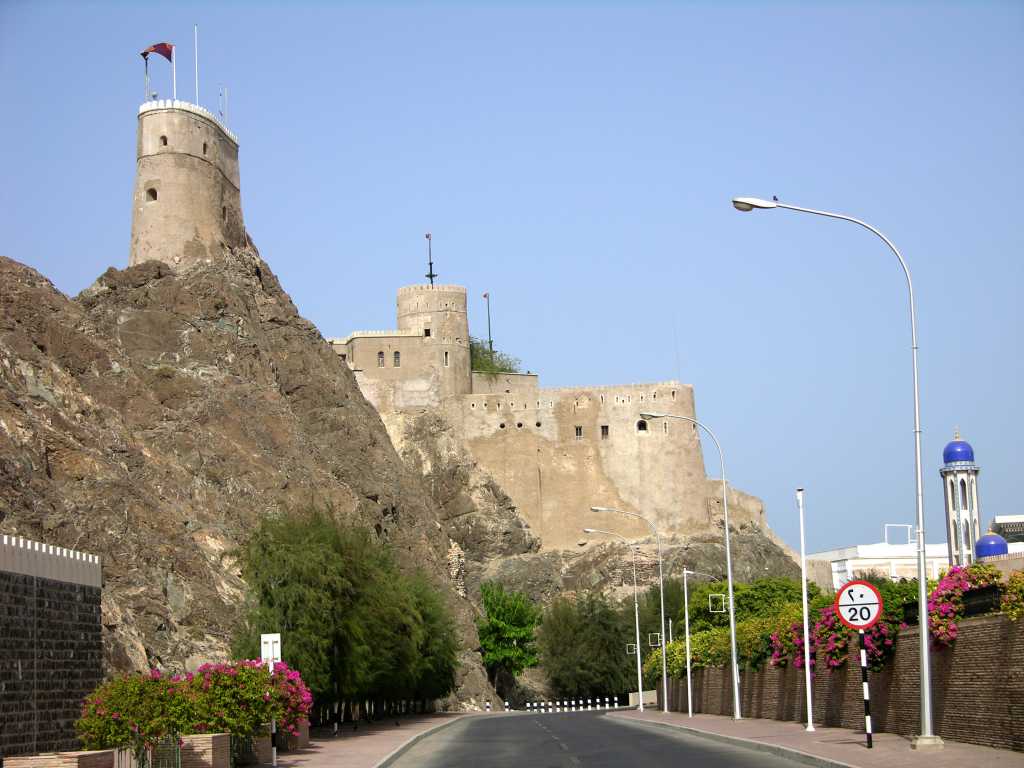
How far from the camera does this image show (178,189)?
74.6 metres

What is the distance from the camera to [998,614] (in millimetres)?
22328

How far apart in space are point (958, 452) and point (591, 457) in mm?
50524

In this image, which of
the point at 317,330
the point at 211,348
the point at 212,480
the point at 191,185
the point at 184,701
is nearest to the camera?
the point at 184,701

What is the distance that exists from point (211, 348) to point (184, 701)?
145ft

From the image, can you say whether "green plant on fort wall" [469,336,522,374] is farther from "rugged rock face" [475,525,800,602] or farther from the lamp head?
the lamp head

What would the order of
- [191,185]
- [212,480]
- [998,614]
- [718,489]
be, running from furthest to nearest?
[718,489] → [191,185] → [212,480] → [998,614]

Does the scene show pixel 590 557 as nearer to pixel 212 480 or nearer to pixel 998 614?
pixel 212 480

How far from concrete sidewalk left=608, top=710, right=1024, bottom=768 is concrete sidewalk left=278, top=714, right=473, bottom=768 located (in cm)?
797

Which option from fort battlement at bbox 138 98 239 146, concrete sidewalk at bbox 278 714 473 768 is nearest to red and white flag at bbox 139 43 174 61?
fort battlement at bbox 138 98 239 146

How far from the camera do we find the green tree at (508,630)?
10150 centimetres

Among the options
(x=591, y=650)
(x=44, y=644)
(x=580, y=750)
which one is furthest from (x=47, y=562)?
(x=591, y=650)

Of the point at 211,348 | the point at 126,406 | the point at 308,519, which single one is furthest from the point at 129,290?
the point at 308,519

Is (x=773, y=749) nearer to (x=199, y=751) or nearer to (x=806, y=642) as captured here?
(x=806, y=642)

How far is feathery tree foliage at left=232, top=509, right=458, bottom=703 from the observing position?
4169 centimetres
